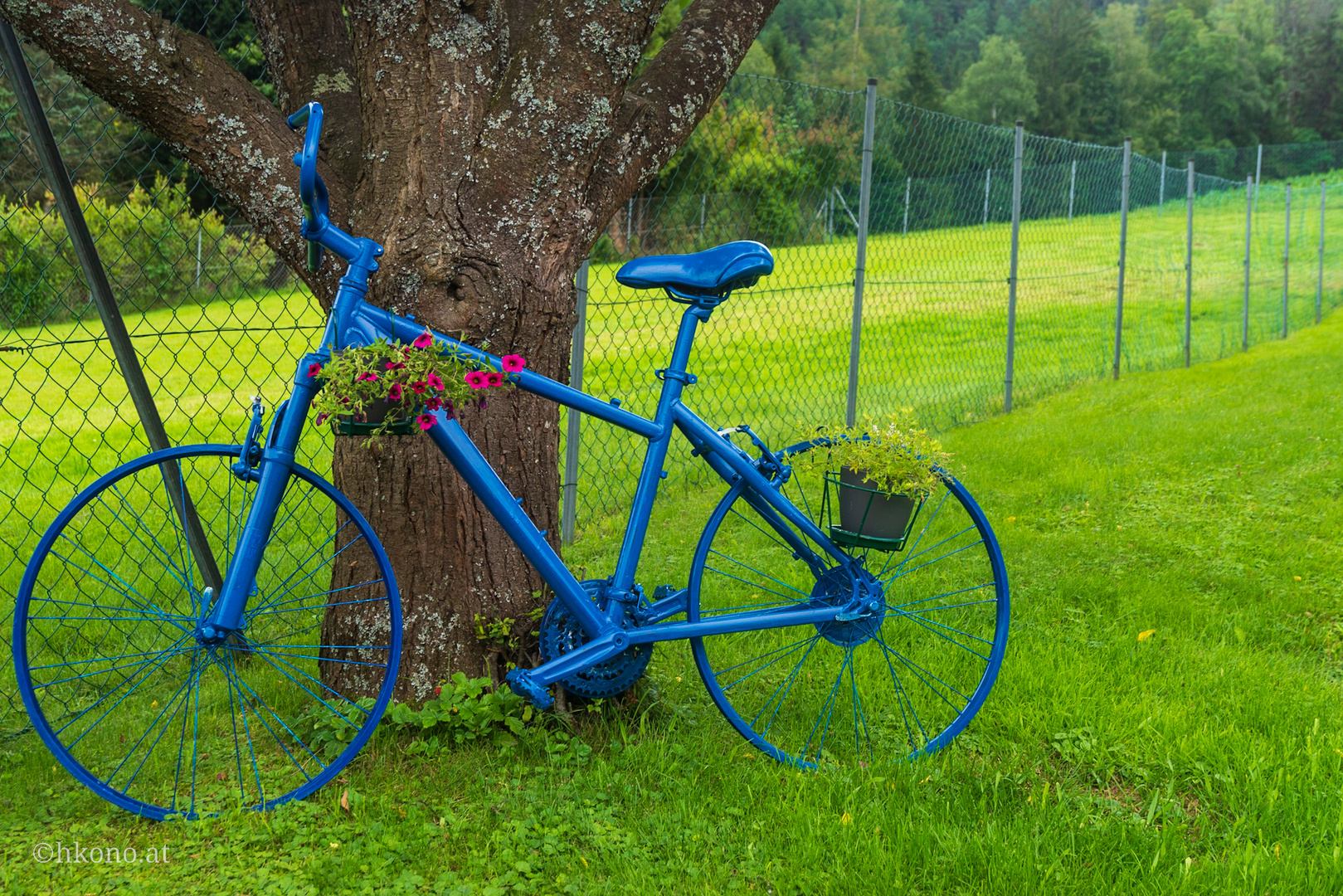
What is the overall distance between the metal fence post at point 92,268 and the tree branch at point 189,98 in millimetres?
243

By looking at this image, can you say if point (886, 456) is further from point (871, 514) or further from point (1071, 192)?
point (1071, 192)

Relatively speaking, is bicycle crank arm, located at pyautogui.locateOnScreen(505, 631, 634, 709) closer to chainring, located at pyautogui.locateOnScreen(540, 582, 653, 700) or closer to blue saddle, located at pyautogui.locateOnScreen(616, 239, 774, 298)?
chainring, located at pyautogui.locateOnScreen(540, 582, 653, 700)

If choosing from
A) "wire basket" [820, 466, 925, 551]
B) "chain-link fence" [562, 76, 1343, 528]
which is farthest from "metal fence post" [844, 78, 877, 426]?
"wire basket" [820, 466, 925, 551]

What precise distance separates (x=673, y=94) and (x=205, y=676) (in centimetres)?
240

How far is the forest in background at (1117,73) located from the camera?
6025cm

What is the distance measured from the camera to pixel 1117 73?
2520 inches

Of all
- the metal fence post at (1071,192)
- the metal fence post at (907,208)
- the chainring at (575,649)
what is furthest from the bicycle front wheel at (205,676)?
the metal fence post at (1071,192)

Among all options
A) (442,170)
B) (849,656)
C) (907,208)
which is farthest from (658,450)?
(907,208)

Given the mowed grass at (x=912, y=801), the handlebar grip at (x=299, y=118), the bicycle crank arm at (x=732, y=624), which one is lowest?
the mowed grass at (x=912, y=801)

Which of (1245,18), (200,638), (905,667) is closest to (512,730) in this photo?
(200,638)

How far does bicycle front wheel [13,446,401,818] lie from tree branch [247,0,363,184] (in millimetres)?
1033

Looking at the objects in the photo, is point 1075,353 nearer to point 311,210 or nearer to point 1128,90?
point 311,210

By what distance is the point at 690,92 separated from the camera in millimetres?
2914

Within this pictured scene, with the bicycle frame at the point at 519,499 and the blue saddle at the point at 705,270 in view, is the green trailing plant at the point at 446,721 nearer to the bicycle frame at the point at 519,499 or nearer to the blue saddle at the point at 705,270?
the bicycle frame at the point at 519,499
